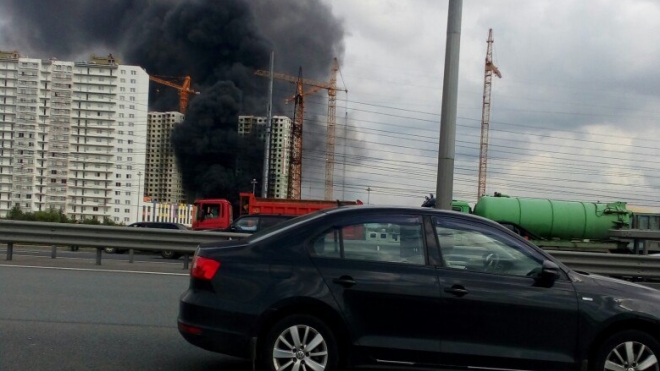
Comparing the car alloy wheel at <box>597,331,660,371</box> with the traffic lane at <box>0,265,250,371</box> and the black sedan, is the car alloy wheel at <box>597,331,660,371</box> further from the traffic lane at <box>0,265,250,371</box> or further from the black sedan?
the traffic lane at <box>0,265,250,371</box>

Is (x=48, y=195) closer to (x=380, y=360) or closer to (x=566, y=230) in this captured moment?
(x=566, y=230)

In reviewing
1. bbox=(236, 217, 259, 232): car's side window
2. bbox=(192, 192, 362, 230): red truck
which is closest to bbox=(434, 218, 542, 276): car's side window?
bbox=(236, 217, 259, 232): car's side window

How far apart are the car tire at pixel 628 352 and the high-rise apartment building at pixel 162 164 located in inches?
1918

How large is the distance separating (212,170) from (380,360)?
44.7 meters

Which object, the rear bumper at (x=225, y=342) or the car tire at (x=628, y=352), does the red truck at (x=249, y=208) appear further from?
the car tire at (x=628, y=352)

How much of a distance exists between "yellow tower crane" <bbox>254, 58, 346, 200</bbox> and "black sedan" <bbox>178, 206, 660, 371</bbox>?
4483 cm

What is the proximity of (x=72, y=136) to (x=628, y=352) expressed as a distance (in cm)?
5244

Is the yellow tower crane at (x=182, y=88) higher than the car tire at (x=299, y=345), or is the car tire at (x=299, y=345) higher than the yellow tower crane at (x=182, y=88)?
the yellow tower crane at (x=182, y=88)

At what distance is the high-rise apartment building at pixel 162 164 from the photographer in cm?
5344

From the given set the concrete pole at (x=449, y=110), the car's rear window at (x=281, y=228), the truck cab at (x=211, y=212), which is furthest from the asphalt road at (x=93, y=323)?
the truck cab at (x=211, y=212)

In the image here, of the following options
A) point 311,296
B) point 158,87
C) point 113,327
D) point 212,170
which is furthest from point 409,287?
point 158,87

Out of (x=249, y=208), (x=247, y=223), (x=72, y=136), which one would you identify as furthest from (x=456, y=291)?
(x=72, y=136)

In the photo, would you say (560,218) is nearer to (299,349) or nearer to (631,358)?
(631,358)

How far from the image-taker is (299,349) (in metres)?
5.45
